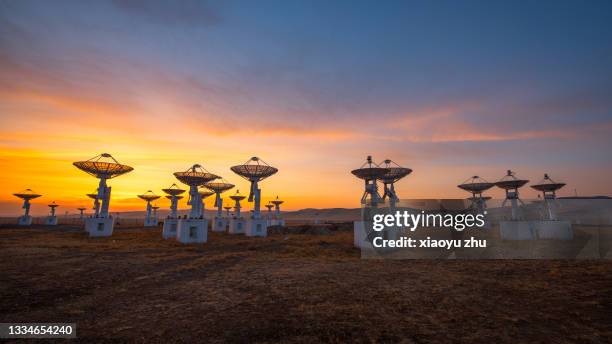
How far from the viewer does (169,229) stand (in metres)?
43.0

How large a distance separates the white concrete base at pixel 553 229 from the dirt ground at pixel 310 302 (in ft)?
78.7

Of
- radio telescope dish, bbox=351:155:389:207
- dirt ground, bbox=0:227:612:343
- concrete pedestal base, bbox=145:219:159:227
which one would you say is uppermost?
radio telescope dish, bbox=351:155:389:207

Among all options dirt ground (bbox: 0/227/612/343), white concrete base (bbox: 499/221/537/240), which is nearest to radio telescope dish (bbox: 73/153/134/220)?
dirt ground (bbox: 0/227/612/343)

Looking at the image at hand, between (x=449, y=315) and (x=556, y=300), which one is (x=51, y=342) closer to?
(x=449, y=315)

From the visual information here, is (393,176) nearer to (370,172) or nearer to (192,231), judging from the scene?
(370,172)

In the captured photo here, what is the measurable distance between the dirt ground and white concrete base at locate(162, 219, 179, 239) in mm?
22036

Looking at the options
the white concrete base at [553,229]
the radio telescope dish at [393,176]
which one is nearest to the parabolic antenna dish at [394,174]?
the radio telescope dish at [393,176]

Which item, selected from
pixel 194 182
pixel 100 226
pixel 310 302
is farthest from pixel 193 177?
pixel 310 302

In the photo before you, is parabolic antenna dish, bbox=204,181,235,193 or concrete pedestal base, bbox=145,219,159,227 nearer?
parabolic antenna dish, bbox=204,181,235,193

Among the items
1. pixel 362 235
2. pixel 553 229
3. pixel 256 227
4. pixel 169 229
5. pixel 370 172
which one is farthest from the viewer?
pixel 256 227

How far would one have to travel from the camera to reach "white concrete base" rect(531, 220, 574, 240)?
39906 mm

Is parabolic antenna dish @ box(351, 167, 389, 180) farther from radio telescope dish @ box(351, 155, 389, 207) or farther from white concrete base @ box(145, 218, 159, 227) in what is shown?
white concrete base @ box(145, 218, 159, 227)

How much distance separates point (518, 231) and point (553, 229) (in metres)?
5.31

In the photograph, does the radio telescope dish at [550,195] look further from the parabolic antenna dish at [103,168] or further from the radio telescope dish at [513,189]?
the parabolic antenna dish at [103,168]
